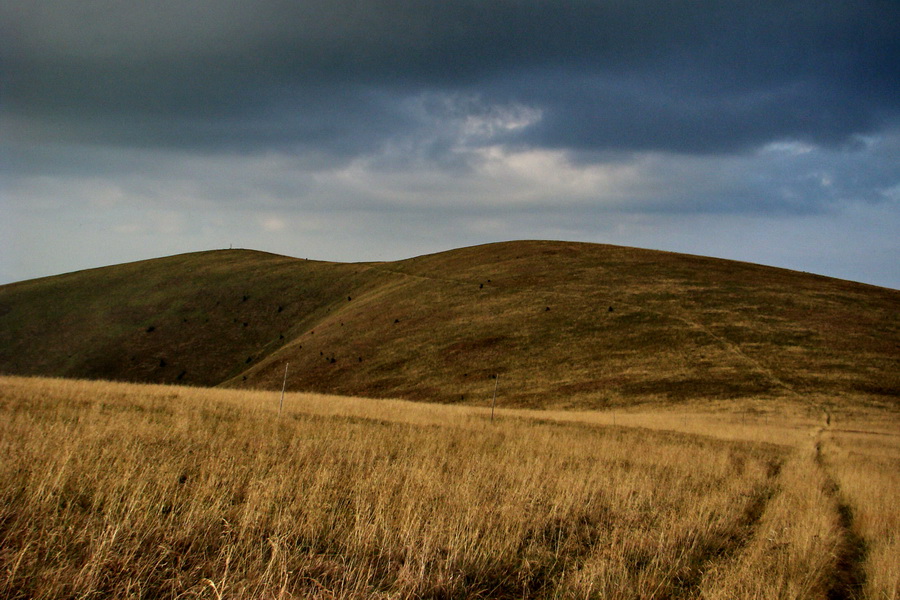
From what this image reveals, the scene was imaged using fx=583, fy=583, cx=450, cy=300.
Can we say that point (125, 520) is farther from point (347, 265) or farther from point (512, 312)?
point (347, 265)

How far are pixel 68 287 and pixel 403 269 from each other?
54.8 metres

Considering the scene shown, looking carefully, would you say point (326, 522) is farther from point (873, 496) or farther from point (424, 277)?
point (424, 277)

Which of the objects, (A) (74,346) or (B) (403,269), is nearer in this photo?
(A) (74,346)

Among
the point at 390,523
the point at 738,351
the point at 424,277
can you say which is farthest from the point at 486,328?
the point at 390,523

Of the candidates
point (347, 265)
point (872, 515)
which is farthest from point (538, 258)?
point (872, 515)

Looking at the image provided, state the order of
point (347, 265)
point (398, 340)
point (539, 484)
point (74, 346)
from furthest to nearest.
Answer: point (347, 265), point (74, 346), point (398, 340), point (539, 484)

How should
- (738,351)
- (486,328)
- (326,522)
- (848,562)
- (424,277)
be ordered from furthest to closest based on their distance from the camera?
(424,277) → (486,328) → (738,351) → (848,562) → (326,522)

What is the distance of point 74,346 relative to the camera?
74750 mm

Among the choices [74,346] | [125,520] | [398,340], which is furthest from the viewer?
[74,346]

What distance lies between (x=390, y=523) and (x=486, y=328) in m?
55.6

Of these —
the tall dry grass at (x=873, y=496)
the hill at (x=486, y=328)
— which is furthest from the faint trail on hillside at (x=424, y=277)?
the tall dry grass at (x=873, y=496)

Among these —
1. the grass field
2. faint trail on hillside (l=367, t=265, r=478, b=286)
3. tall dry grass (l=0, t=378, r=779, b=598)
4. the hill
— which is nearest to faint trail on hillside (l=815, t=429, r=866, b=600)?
the grass field

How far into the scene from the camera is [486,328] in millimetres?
62156

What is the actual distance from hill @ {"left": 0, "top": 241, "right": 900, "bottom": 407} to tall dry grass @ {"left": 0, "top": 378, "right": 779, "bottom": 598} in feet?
115
